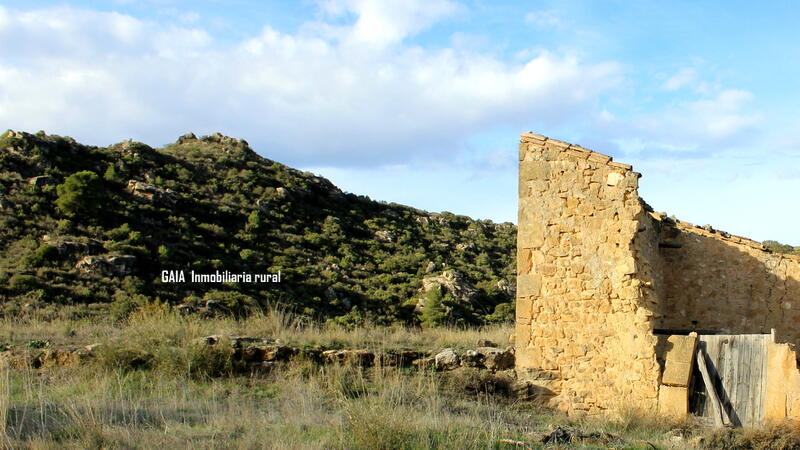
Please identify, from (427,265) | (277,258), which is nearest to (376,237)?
(427,265)

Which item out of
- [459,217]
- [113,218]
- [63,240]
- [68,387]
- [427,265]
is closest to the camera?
[68,387]

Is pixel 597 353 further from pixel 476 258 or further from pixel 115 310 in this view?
pixel 476 258

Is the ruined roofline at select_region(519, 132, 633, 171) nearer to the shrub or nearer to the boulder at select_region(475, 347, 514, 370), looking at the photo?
the boulder at select_region(475, 347, 514, 370)

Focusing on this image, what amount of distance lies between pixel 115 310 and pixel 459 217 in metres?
21.4

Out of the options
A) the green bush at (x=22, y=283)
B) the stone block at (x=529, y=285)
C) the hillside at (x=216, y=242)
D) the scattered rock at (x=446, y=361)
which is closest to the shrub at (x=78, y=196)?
the hillside at (x=216, y=242)

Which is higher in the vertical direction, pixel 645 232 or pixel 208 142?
pixel 208 142

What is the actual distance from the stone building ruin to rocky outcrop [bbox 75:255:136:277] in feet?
48.2

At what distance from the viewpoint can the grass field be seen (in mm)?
5590

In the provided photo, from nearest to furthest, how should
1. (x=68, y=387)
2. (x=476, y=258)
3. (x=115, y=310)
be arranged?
(x=68, y=387)
(x=115, y=310)
(x=476, y=258)

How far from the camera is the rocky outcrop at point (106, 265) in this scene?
19578 millimetres

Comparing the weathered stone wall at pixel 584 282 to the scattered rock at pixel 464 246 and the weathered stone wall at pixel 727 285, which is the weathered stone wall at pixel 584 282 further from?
the scattered rock at pixel 464 246

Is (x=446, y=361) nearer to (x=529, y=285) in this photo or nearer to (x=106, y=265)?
(x=529, y=285)

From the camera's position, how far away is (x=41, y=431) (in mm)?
5582

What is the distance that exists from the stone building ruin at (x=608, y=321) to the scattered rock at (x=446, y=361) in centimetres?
89
